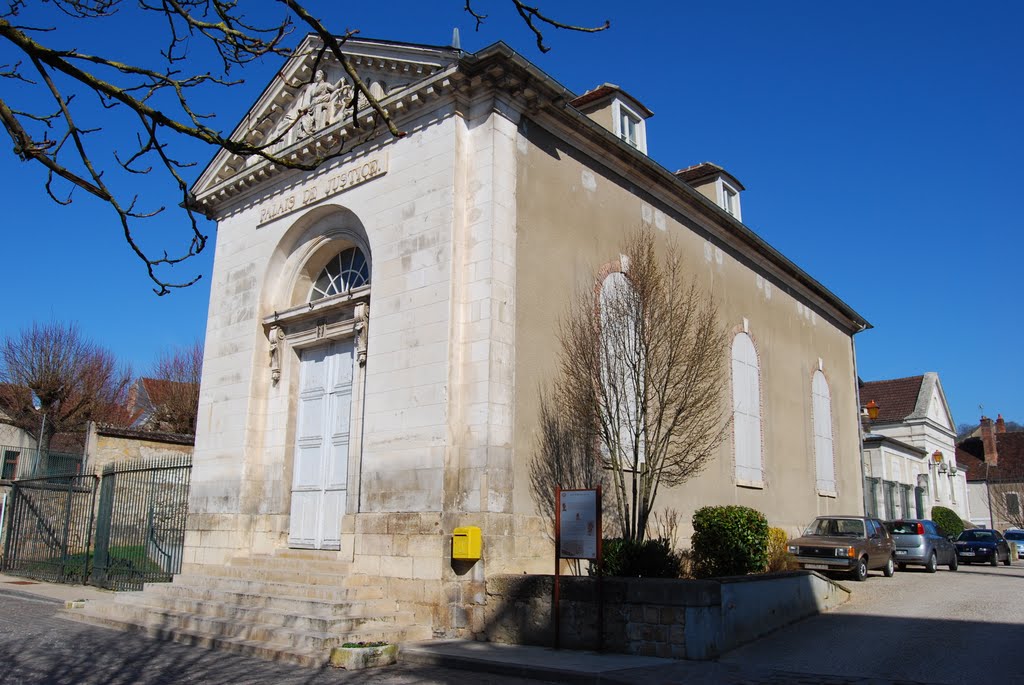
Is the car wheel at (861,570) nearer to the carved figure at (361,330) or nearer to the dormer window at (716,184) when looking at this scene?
the dormer window at (716,184)

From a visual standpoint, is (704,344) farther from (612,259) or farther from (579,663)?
(579,663)

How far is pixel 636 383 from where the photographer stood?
12766 millimetres

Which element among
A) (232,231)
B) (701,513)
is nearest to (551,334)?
(701,513)

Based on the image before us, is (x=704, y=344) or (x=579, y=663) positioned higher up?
(x=704, y=344)

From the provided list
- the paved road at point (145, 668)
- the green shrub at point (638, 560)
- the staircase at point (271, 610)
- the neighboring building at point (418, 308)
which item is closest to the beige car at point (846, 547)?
the neighboring building at point (418, 308)

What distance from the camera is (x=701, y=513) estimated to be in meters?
13.5

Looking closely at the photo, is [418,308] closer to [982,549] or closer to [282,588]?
[282,588]

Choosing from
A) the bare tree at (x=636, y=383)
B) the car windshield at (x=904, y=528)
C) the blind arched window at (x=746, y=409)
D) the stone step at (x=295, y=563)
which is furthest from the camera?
the car windshield at (x=904, y=528)

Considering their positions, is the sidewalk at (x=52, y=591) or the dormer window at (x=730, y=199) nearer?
the sidewalk at (x=52, y=591)

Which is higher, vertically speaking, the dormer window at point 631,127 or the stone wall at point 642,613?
the dormer window at point 631,127

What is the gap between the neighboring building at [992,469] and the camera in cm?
4906

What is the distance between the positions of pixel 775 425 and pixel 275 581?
484 inches

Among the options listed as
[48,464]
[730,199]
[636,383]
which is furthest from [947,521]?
[48,464]

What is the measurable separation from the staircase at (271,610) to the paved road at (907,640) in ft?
14.4
